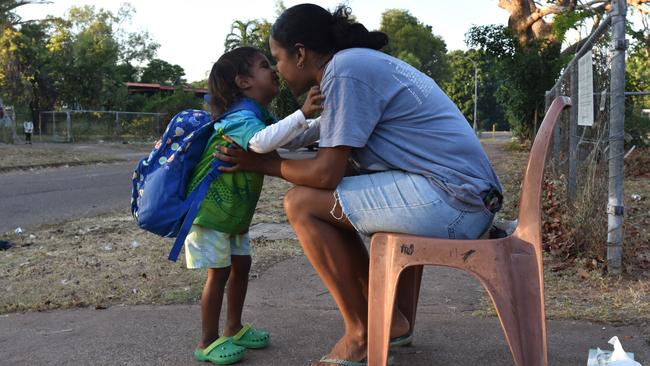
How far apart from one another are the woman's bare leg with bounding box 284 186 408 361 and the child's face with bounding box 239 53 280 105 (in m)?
0.55

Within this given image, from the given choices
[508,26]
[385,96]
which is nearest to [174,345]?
[385,96]

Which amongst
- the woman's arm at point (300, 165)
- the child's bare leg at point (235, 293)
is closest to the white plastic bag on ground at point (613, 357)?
the woman's arm at point (300, 165)

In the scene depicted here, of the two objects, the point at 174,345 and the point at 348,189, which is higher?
the point at 348,189

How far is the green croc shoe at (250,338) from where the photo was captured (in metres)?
2.94

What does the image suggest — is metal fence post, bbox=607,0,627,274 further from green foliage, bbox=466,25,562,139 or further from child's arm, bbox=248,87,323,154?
green foliage, bbox=466,25,562,139

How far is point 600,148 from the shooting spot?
187 inches

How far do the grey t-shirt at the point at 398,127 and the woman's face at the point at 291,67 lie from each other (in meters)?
0.23

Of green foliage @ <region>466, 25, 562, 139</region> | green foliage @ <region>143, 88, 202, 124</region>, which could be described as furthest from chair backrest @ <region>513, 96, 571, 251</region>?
green foliage @ <region>143, 88, 202, 124</region>

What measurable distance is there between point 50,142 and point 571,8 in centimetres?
2049

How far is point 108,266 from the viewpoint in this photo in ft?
15.7

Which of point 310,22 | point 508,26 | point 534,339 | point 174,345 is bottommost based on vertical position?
point 174,345

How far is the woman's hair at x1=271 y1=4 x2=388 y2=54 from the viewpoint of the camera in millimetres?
2598

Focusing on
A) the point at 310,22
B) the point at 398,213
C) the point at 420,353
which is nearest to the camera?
the point at 398,213

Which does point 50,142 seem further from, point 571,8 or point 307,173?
point 307,173
